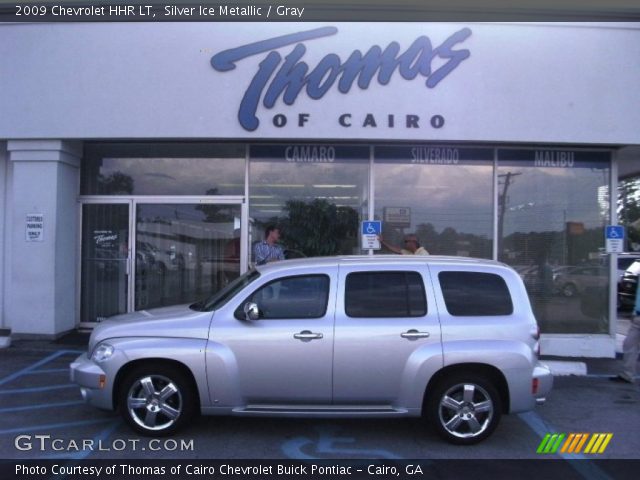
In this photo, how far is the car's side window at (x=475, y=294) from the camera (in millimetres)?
5895

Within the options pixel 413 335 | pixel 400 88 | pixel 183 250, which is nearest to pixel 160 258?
pixel 183 250

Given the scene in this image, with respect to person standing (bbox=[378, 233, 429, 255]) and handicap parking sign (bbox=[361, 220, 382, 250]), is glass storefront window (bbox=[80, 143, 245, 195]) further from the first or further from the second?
person standing (bbox=[378, 233, 429, 255])

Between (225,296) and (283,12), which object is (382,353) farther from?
(283,12)

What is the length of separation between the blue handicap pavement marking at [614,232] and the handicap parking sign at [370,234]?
3.77m

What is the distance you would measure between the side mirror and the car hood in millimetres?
375

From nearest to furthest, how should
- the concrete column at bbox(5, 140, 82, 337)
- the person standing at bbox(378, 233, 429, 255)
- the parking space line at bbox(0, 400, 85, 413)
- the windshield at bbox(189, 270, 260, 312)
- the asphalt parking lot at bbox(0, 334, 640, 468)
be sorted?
the asphalt parking lot at bbox(0, 334, 640, 468) → the windshield at bbox(189, 270, 260, 312) → the parking space line at bbox(0, 400, 85, 413) → the person standing at bbox(378, 233, 429, 255) → the concrete column at bbox(5, 140, 82, 337)

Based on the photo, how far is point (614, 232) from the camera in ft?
32.3

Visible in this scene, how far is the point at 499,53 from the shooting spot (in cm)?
973

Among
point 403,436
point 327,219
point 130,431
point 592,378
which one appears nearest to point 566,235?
point 592,378

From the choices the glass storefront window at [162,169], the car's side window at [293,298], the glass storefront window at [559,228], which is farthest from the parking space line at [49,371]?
the glass storefront window at [559,228]

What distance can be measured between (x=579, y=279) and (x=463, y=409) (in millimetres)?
5795

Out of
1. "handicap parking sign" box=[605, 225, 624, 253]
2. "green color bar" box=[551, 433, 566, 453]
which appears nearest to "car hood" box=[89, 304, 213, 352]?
"green color bar" box=[551, 433, 566, 453]

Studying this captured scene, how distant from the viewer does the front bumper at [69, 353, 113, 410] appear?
5694 mm

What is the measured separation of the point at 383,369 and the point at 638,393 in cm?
426
